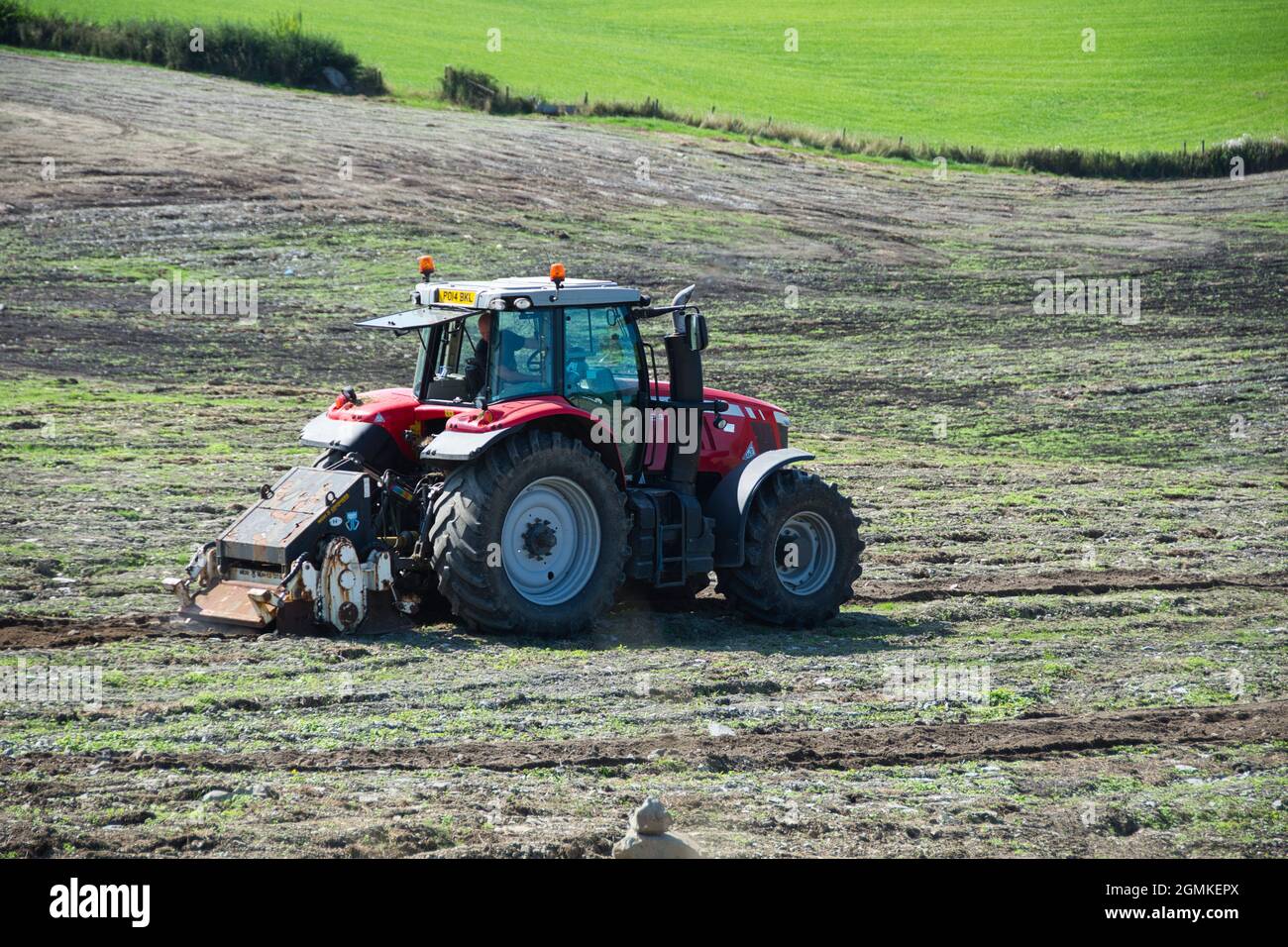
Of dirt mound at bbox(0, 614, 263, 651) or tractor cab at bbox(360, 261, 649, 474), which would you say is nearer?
dirt mound at bbox(0, 614, 263, 651)

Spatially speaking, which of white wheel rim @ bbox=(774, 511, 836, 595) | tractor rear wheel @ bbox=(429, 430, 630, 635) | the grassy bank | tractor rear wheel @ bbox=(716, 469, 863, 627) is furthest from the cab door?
the grassy bank

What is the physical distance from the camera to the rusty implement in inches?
388

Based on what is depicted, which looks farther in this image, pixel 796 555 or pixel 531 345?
pixel 796 555

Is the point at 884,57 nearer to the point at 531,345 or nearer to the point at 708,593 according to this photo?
the point at 708,593

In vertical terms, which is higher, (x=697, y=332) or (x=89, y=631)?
(x=697, y=332)

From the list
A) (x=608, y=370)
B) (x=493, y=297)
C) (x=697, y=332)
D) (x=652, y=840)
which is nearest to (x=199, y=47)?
(x=608, y=370)

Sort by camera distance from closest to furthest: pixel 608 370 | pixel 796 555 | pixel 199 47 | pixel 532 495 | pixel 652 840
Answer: pixel 652 840, pixel 532 495, pixel 608 370, pixel 796 555, pixel 199 47

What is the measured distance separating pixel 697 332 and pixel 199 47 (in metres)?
33.1

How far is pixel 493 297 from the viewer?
10359mm

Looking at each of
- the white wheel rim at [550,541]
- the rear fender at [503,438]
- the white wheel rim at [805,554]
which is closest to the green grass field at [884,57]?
the white wheel rim at [805,554]

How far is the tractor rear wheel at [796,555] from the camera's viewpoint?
11.2 meters

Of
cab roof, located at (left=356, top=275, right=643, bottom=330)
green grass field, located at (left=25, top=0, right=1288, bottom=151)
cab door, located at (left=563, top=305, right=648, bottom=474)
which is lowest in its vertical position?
cab door, located at (left=563, top=305, right=648, bottom=474)

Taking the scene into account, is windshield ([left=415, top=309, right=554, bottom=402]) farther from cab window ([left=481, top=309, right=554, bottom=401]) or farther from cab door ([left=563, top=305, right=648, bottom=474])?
cab door ([left=563, top=305, right=648, bottom=474])

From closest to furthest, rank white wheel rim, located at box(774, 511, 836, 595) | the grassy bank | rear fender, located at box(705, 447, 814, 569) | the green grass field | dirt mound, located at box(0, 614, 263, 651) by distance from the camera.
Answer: dirt mound, located at box(0, 614, 263, 651)
rear fender, located at box(705, 447, 814, 569)
white wheel rim, located at box(774, 511, 836, 595)
the grassy bank
the green grass field
